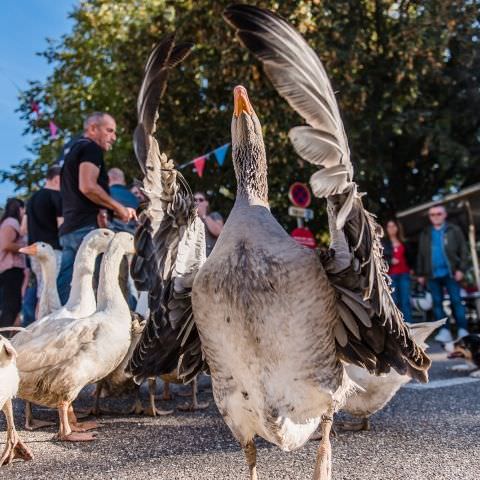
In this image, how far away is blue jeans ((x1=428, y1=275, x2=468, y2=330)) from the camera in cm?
958

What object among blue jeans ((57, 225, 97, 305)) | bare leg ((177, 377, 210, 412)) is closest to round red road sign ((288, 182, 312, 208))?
blue jeans ((57, 225, 97, 305))

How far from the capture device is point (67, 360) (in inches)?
165

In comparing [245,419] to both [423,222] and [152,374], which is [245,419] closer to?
[152,374]

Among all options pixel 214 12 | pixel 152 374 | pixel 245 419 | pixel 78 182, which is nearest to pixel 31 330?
pixel 152 374

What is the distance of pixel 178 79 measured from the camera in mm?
14680

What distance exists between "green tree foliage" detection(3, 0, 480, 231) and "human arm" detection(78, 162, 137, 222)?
8.18m

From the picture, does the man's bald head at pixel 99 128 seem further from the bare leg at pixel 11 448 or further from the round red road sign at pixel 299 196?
the round red road sign at pixel 299 196

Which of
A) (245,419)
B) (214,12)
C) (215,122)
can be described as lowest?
(245,419)

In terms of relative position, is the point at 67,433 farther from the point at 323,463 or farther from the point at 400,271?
the point at 400,271

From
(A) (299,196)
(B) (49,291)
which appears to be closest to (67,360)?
(B) (49,291)

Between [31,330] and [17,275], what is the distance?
11.9 ft

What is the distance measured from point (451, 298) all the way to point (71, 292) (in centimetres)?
686

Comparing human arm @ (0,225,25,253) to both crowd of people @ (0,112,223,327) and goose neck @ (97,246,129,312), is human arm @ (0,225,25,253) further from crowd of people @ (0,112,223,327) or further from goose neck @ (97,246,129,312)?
goose neck @ (97,246,129,312)

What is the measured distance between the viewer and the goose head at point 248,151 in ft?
9.98
